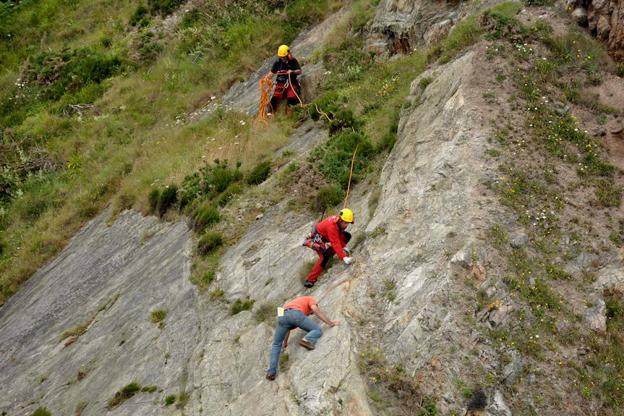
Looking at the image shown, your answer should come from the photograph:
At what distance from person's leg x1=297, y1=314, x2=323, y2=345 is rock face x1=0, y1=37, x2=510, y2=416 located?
0.19m

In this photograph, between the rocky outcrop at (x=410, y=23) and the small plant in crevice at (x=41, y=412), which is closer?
the small plant in crevice at (x=41, y=412)

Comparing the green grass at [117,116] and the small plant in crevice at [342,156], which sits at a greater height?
the green grass at [117,116]

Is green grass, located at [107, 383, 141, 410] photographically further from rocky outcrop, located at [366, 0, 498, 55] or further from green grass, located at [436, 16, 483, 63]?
rocky outcrop, located at [366, 0, 498, 55]

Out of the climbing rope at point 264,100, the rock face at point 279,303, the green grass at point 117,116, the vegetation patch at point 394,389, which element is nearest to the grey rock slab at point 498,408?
the rock face at point 279,303

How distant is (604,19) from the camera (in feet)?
49.0

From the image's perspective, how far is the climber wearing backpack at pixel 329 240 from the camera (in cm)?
1213

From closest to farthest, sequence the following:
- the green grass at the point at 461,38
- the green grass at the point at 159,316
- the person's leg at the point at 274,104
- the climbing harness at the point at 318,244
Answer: the climbing harness at the point at 318,244 < the green grass at the point at 159,316 < the green grass at the point at 461,38 < the person's leg at the point at 274,104

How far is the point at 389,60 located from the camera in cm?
2055

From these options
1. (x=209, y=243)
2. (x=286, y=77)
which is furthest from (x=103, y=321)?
(x=286, y=77)

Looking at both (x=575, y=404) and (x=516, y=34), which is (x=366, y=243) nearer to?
(x=575, y=404)

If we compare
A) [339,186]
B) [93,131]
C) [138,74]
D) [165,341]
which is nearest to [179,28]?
[138,74]

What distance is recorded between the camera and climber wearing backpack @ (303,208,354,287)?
39.8 ft

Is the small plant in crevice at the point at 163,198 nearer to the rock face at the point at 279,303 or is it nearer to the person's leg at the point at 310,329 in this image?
the rock face at the point at 279,303

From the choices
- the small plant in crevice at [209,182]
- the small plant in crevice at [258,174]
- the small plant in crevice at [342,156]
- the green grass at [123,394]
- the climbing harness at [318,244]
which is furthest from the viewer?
the small plant in crevice at [209,182]
